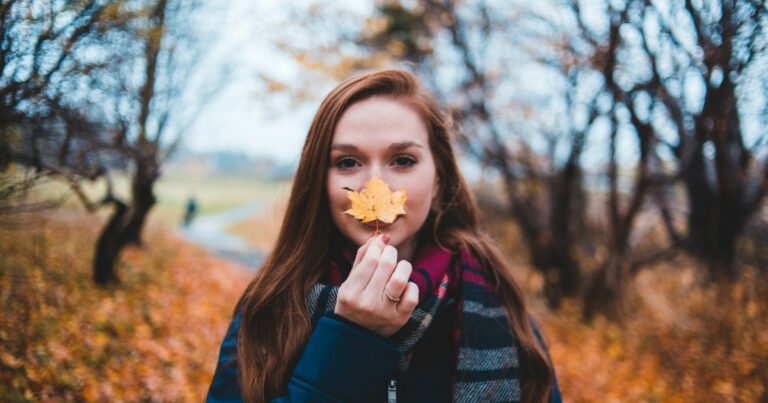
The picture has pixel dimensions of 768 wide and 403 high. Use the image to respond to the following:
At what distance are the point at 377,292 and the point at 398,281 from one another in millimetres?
69

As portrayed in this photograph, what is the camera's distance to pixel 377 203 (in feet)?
3.96

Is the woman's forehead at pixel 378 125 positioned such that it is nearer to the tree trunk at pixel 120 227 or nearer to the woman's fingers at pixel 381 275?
the woman's fingers at pixel 381 275

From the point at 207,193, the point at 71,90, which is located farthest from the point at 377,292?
the point at 207,193

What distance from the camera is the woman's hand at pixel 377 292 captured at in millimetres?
1070

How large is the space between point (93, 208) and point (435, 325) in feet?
13.7

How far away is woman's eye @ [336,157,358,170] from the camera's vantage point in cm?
138

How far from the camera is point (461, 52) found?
662 centimetres

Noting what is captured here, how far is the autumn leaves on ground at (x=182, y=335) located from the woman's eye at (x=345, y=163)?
236cm

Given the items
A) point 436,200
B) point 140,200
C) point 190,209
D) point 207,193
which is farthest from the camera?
point 207,193

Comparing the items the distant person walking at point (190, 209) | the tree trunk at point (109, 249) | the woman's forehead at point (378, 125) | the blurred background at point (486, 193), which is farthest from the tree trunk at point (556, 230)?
the distant person walking at point (190, 209)

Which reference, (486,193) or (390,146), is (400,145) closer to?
(390,146)

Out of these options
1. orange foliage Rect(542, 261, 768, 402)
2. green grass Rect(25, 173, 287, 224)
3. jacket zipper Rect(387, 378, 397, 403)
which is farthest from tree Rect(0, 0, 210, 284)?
green grass Rect(25, 173, 287, 224)

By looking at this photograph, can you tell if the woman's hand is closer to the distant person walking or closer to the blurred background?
the blurred background

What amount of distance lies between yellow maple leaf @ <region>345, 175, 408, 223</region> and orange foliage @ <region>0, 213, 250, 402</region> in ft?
7.92
